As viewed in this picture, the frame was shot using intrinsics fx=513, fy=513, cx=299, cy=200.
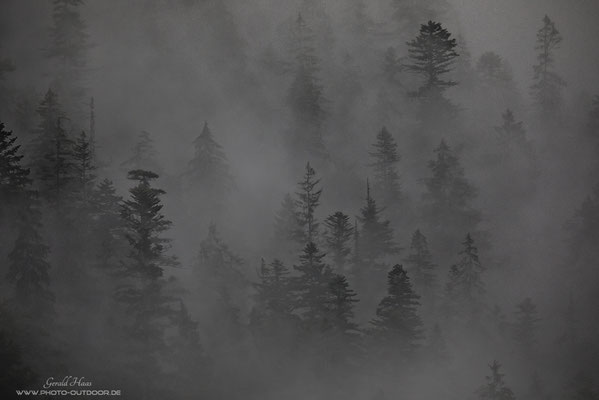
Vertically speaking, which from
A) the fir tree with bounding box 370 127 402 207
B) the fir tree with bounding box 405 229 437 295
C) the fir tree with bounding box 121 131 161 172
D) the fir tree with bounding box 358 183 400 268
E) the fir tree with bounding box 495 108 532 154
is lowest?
the fir tree with bounding box 405 229 437 295

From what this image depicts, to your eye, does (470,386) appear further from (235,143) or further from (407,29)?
(407,29)

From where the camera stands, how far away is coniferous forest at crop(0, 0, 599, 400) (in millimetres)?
32375

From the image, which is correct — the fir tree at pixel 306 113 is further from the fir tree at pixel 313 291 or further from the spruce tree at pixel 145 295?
the spruce tree at pixel 145 295

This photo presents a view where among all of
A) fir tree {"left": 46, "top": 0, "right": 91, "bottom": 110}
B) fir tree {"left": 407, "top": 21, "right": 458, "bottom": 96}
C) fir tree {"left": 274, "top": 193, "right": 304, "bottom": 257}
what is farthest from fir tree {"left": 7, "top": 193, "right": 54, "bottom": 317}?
fir tree {"left": 407, "top": 21, "right": 458, "bottom": 96}

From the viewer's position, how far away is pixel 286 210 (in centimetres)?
4912

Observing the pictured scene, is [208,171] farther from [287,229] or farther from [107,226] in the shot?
[107,226]

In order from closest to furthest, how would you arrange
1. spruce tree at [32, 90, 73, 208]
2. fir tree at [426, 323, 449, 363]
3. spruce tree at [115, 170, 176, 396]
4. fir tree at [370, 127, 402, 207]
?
spruce tree at [115, 170, 176, 396] < fir tree at [426, 323, 449, 363] < spruce tree at [32, 90, 73, 208] < fir tree at [370, 127, 402, 207]

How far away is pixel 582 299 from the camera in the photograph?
168ft

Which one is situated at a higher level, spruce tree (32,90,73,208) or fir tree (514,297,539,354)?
spruce tree (32,90,73,208)

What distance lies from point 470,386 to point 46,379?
3209 centimetres

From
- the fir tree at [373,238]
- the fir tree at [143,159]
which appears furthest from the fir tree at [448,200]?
the fir tree at [143,159]

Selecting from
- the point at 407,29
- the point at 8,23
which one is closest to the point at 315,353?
the point at 407,29

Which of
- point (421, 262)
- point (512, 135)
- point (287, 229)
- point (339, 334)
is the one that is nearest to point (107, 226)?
point (287, 229)

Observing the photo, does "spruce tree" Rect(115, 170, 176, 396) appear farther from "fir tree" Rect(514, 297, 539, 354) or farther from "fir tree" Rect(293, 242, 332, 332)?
"fir tree" Rect(514, 297, 539, 354)
